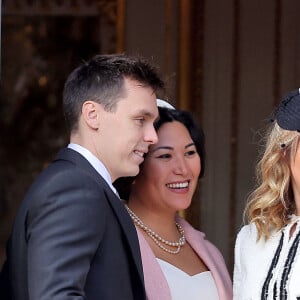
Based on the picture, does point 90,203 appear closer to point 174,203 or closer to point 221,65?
point 174,203

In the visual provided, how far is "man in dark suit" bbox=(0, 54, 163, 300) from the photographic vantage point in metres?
2.37

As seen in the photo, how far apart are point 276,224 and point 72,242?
782mm

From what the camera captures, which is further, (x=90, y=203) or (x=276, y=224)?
(x=276, y=224)

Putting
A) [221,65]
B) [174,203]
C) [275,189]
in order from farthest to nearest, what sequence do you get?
[221,65], [174,203], [275,189]

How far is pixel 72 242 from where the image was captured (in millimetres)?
2371

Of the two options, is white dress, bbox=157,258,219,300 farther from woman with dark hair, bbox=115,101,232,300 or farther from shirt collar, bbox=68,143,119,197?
shirt collar, bbox=68,143,119,197

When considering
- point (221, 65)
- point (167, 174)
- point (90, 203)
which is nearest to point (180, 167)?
point (167, 174)

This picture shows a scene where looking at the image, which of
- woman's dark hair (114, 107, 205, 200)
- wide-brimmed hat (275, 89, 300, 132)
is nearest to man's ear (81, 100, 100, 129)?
wide-brimmed hat (275, 89, 300, 132)

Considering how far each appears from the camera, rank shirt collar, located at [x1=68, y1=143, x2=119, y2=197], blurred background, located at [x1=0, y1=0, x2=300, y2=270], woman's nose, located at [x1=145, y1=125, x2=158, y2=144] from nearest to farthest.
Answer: shirt collar, located at [x1=68, y1=143, x2=119, y2=197], woman's nose, located at [x1=145, y1=125, x2=158, y2=144], blurred background, located at [x1=0, y1=0, x2=300, y2=270]

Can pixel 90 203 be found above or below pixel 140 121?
below

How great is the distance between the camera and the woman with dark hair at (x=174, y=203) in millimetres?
3211

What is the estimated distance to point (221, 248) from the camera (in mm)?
5527

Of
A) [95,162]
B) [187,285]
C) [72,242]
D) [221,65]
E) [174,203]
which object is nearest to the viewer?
[72,242]

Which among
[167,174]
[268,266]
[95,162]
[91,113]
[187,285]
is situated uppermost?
[91,113]
